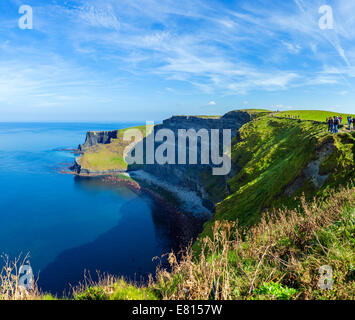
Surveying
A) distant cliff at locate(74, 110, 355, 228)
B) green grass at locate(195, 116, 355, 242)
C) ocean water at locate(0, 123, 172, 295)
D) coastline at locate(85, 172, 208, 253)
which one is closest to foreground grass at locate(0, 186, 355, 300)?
distant cliff at locate(74, 110, 355, 228)

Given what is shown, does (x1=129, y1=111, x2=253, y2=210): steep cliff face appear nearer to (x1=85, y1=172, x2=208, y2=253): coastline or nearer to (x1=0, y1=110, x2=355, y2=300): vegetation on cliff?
(x1=85, y1=172, x2=208, y2=253): coastline

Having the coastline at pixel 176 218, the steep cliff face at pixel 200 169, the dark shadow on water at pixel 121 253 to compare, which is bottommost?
the dark shadow on water at pixel 121 253

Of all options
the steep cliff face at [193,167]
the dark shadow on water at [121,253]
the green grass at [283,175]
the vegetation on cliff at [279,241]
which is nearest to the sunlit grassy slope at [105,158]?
the steep cliff face at [193,167]

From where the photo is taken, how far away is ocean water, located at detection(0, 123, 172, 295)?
164 ft

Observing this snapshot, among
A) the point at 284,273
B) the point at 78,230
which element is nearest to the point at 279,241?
the point at 284,273

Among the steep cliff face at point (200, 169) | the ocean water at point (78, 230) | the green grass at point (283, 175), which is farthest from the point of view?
the steep cliff face at point (200, 169)

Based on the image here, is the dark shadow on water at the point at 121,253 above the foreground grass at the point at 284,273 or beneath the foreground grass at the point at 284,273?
beneath

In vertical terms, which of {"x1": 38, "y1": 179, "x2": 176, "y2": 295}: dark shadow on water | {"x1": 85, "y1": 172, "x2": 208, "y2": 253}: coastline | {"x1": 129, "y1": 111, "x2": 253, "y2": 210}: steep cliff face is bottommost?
{"x1": 38, "y1": 179, "x2": 176, "y2": 295}: dark shadow on water

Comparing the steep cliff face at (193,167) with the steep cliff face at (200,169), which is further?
the steep cliff face at (193,167)

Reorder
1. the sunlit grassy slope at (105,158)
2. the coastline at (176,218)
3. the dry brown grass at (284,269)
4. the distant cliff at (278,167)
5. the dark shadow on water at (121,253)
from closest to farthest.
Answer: the dry brown grass at (284,269) < the distant cliff at (278,167) < the dark shadow on water at (121,253) < the coastline at (176,218) < the sunlit grassy slope at (105,158)

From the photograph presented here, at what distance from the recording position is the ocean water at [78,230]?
49.8m

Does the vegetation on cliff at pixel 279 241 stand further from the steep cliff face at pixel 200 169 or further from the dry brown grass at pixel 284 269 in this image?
the steep cliff face at pixel 200 169

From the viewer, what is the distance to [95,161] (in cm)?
15725
